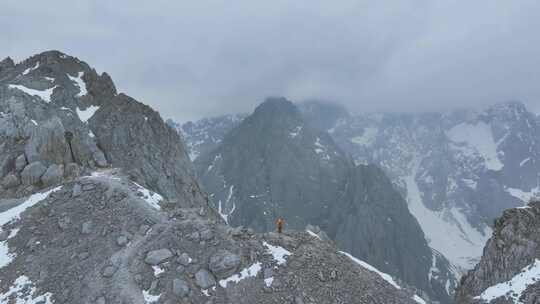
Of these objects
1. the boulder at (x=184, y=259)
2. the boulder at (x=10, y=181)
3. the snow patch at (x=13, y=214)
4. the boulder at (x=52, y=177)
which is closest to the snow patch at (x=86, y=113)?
the boulder at (x=10, y=181)

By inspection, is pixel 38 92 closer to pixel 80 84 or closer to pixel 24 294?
pixel 80 84

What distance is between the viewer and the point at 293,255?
79.2 ft

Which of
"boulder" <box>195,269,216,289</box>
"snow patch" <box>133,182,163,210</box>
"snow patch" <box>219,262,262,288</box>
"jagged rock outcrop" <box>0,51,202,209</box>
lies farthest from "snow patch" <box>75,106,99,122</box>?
"snow patch" <box>219,262,262,288</box>

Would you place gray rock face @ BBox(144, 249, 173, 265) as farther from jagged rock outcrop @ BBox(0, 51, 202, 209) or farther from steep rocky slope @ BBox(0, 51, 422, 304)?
jagged rock outcrop @ BBox(0, 51, 202, 209)

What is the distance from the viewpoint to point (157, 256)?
22781 mm

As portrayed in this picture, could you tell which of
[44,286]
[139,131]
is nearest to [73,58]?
[139,131]

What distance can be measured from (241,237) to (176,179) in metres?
43.7

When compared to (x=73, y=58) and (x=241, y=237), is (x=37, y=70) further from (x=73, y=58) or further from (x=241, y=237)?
(x=241, y=237)

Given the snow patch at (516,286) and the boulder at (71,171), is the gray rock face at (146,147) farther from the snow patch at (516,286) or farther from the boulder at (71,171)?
the snow patch at (516,286)

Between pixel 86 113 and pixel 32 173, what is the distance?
28191 mm

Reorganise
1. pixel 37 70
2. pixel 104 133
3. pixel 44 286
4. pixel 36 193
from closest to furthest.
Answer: pixel 44 286 < pixel 36 193 < pixel 104 133 < pixel 37 70

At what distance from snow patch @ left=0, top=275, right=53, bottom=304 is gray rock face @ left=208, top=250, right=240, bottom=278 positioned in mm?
9049

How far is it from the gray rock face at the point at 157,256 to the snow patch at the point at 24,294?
5.55m

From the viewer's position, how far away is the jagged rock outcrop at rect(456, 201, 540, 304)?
25641 mm
